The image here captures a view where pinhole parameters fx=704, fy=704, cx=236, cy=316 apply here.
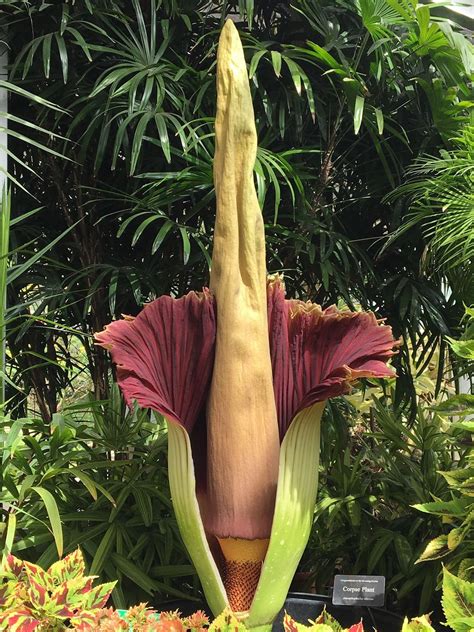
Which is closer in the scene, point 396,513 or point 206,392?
point 206,392

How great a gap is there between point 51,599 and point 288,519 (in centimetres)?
39

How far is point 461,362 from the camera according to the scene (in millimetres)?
1865

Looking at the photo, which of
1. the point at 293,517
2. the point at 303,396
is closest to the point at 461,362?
the point at 303,396

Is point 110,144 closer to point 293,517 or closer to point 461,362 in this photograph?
point 461,362

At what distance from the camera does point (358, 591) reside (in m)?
1.25

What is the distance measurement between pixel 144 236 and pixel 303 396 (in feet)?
3.26

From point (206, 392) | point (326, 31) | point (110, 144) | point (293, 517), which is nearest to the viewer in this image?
point (293, 517)

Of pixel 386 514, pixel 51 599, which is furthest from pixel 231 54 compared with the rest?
pixel 386 514

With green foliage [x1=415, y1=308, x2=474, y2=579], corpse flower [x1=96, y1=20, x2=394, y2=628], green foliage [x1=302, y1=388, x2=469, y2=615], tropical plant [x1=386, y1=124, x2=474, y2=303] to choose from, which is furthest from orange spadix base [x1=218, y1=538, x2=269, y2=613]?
tropical plant [x1=386, y1=124, x2=474, y2=303]

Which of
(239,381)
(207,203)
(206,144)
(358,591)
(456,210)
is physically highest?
(206,144)

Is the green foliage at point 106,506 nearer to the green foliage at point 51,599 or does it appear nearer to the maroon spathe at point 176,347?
the maroon spathe at point 176,347

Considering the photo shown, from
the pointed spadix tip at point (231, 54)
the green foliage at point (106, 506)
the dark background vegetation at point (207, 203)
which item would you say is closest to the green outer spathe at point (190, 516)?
the green foliage at point (106, 506)

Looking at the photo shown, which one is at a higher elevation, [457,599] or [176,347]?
[176,347]

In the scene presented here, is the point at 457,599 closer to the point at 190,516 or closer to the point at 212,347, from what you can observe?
the point at 190,516
